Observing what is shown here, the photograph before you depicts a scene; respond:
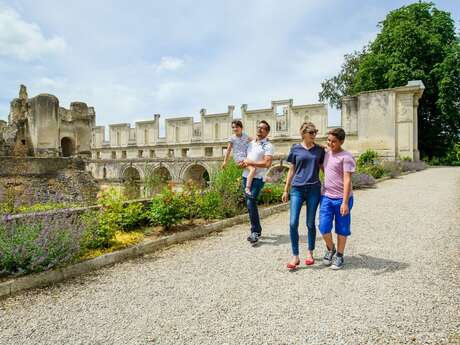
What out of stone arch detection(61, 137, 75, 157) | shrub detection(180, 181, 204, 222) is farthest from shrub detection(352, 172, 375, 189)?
stone arch detection(61, 137, 75, 157)

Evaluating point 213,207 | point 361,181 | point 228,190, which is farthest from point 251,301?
point 361,181

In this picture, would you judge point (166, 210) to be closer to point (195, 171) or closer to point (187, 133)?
point (195, 171)

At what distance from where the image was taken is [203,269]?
3.69 meters

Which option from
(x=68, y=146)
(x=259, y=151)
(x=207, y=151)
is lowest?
(x=259, y=151)

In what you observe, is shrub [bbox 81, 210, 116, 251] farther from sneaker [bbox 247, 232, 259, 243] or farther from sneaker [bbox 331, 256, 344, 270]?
sneaker [bbox 331, 256, 344, 270]

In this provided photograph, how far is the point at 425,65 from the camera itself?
77.7ft

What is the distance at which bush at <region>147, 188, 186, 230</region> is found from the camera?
5.04 metres

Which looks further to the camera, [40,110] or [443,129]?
[443,129]

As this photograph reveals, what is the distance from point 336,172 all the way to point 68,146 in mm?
36307

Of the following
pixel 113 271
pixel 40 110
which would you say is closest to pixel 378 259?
pixel 113 271

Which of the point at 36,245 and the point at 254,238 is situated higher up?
the point at 36,245

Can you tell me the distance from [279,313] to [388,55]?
27071 mm

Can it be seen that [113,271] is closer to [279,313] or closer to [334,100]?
[279,313]

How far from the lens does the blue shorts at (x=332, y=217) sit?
3504mm
